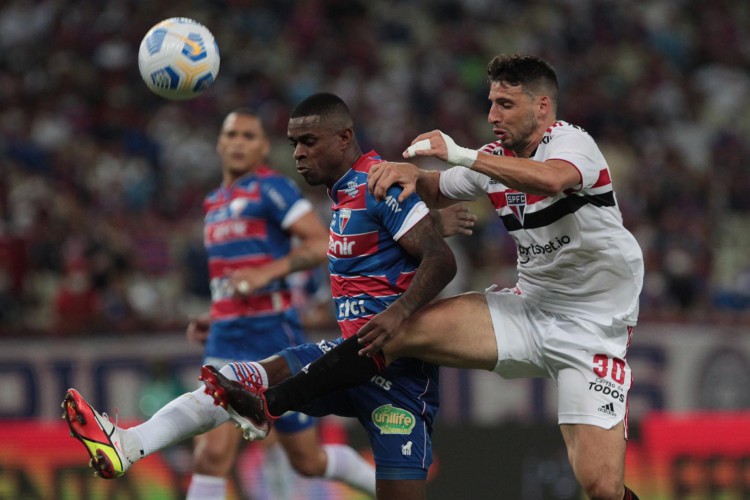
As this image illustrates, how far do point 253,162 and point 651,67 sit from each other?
1040cm

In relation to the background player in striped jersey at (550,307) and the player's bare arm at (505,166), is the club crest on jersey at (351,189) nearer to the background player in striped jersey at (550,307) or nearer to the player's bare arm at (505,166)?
the background player in striped jersey at (550,307)

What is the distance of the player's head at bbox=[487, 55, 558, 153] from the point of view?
5605 millimetres

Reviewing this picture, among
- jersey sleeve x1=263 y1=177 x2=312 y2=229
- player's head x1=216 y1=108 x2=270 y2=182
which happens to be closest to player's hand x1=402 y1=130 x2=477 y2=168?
jersey sleeve x1=263 y1=177 x2=312 y2=229

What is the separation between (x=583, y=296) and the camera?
19.0 feet

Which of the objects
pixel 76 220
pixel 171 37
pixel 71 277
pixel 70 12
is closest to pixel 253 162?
pixel 171 37

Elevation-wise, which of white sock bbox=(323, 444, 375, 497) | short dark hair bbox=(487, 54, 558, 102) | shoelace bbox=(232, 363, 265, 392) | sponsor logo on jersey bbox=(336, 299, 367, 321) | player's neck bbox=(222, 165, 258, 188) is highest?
short dark hair bbox=(487, 54, 558, 102)

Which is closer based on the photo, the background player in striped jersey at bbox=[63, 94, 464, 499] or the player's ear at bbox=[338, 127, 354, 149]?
the background player in striped jersey at bbox=[63, 94, 464, 499]

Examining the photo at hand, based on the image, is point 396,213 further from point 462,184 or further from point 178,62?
point 178,62

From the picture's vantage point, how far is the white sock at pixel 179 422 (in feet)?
17.6

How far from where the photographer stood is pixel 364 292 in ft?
18.2

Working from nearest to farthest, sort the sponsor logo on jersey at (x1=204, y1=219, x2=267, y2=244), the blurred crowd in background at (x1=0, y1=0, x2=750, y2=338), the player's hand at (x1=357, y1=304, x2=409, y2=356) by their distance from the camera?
the player's hand at (x1=357, y1=304, x2=409, y2=356) < the sponsor logo on jersey at (x1=204, y1=219, x2=267, y2=244) < the blurred crowd in background at (x1=0, y1=0, x2=750, y2=338)

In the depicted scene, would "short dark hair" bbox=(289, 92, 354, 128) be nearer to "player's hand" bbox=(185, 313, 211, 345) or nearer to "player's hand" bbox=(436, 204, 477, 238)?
"player's hand" bbox=(436, 204, 477, 238)

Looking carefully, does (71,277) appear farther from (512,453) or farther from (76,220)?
(512,453)

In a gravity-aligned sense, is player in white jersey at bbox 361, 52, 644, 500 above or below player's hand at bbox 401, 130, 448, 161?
below
